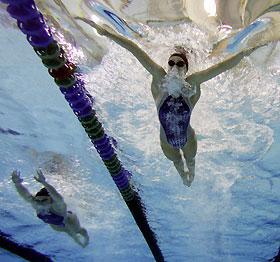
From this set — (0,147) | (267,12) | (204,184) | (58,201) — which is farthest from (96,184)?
(267,12)

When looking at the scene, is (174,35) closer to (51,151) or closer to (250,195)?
(51,151)

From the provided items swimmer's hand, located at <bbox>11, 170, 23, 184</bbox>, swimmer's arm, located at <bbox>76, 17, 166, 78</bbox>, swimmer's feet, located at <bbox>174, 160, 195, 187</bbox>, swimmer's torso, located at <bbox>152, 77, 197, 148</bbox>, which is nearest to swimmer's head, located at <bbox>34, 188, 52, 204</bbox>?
swimmer's hand, located at <bbox>11, 170, 23, 184</bbox>

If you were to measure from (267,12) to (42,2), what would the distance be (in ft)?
10.4

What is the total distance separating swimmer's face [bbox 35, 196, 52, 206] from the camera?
6383mm

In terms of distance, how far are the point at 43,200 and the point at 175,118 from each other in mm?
5114

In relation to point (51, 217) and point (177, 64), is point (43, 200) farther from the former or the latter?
point (177, 64)

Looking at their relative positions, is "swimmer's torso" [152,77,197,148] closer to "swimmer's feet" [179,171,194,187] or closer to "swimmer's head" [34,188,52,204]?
"swimmer's feet" [179,171,194,187]

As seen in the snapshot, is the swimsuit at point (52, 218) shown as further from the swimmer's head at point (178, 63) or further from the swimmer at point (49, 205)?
the swimmer's head at point (178, 63)

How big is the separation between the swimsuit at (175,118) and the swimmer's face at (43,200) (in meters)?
4.60

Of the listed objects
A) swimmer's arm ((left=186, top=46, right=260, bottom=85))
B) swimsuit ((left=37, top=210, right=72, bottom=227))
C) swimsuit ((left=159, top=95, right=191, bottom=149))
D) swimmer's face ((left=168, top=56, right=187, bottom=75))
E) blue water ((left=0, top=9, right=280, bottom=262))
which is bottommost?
swimsuit ((left=37, top=210, right=72, bottom=227))

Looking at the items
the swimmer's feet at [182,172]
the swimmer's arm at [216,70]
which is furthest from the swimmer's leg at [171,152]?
the swimmer's arm at [216,70]

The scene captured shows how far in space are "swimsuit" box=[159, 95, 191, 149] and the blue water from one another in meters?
1.10

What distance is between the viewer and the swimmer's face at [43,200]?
6383mm

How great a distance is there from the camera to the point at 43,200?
644cm
